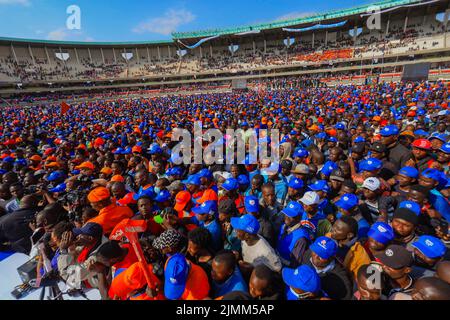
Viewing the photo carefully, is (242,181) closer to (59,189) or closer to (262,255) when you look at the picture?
(262,255)

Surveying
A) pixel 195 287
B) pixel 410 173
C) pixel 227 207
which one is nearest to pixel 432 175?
pixel 410 173

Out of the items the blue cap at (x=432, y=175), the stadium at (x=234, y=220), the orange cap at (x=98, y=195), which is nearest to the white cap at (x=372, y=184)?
the stadium at (x=234, y=220)

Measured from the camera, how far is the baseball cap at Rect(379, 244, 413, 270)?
76.1 inches

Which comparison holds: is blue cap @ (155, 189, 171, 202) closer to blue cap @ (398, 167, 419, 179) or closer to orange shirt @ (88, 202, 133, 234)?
orange shirt @ (88, 202, 133, 234)

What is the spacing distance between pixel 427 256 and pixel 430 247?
9 centimetres

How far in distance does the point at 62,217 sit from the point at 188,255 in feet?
7.61

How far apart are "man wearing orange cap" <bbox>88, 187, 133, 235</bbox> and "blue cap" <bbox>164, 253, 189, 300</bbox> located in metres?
1.65

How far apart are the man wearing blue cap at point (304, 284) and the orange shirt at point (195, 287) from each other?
0.71 m

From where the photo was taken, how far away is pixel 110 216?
326cm

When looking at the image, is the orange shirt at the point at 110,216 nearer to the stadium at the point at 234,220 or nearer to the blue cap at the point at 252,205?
the stadium at the point at 234,220

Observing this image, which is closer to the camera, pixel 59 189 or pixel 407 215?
pixel 407 215

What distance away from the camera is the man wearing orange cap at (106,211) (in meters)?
3.15
